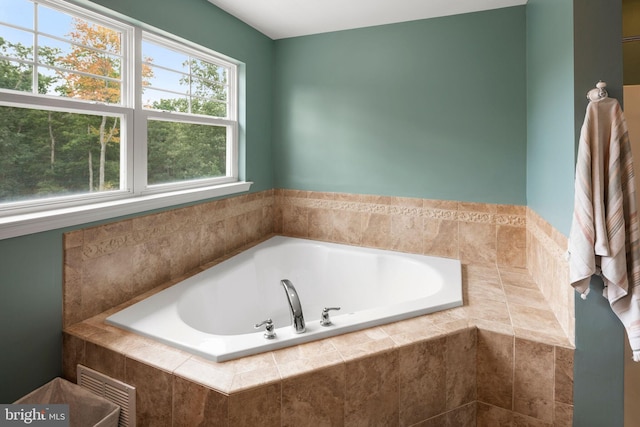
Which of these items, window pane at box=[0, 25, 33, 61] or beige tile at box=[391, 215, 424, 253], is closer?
window pane at box=[0, 25, 33, 61]

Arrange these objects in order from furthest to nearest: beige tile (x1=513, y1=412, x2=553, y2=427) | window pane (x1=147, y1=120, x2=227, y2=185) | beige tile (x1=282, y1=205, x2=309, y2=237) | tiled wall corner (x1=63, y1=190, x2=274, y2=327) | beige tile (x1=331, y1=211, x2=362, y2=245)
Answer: beige tile (x1=282, y1=205, x2=309, y2=237) → beige tile (x1=331, y1=211, x2=362, y2=245) → window pane (x1=147, y1=120, x2=227, y2=185) → tiled wall corner (x1=63, y1=190, x2=274, y2=327) → beige tile (x1=513, y1=412, x2=553, y2=427)

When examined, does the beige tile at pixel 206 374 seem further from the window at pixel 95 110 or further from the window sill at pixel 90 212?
the window at pixel 95 110

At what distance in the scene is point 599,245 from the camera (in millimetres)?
1383

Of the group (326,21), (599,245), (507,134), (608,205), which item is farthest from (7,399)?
(507,134)

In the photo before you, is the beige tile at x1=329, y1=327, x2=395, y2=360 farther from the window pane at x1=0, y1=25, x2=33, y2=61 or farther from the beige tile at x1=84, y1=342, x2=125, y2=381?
the window pane at x1=0, y1=25, x2=33, y2=61

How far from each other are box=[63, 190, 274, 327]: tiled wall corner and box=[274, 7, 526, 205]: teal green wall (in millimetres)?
862

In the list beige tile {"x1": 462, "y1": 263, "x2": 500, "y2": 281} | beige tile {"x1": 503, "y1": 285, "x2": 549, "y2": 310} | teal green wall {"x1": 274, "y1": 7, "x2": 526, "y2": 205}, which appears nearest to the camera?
beige tile {"x1": 503, "y1": 285, "x2": 549, "y2": 310}

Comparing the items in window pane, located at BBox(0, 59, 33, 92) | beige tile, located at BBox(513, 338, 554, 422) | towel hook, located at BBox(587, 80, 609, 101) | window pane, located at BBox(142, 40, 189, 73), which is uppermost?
window pane, located at BBox(142, 40, 189, 73)

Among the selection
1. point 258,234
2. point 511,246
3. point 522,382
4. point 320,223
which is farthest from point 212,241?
point 511,246

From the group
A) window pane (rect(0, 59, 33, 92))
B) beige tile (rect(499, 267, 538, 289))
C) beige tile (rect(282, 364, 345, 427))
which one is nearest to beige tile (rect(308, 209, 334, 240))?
beige tile (rect(499, 267, 538, 289))

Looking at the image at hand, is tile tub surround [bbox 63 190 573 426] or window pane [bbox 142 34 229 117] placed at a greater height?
window pane [bbox 142 34 229 117]

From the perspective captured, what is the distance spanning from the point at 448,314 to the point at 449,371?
30 centimetres

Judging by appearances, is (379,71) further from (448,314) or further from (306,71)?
(448,314)

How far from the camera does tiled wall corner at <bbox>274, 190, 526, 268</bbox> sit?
8.81ft
